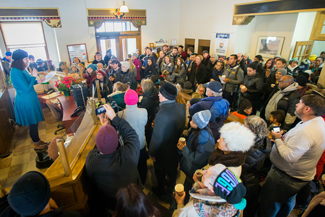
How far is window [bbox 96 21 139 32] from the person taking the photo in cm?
827

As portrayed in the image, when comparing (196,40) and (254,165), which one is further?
(196,40)

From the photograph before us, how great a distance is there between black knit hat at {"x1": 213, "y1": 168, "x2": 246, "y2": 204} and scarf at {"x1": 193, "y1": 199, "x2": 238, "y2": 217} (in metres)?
0.11

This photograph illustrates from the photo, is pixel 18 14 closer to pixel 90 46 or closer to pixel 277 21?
pixel 90 46

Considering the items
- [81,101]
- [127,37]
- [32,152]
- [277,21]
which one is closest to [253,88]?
[81,101]

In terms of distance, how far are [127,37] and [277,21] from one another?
21.4 ft

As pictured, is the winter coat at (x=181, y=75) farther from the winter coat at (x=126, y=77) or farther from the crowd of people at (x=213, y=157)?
the crowd of people at (x=213, y=157)

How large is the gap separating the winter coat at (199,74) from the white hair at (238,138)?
4.05 meters

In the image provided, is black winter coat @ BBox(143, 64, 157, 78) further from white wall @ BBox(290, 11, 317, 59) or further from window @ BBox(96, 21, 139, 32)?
white wall @ BBox(290, 11, 317, 59)

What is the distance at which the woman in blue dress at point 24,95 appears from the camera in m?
2.95

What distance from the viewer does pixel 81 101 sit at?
342 centimetres

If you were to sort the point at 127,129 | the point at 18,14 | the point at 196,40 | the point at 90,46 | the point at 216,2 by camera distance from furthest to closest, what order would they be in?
the point at 196,40 → the point at 90,46 → the point at 216,2 → the point at 18,14 → the point at 127,129

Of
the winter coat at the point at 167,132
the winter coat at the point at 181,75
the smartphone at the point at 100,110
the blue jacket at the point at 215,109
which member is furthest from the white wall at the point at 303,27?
the smartphone at the point at 100,110

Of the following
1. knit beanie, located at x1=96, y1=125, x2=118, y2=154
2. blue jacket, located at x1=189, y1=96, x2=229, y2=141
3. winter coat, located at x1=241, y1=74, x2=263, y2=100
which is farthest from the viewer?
winter coat, located at x1=241, y1=74, x2=263, y2=100

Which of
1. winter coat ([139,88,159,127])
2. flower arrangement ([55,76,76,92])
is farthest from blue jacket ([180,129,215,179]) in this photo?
flower arrangement ([55,76,76,92])
